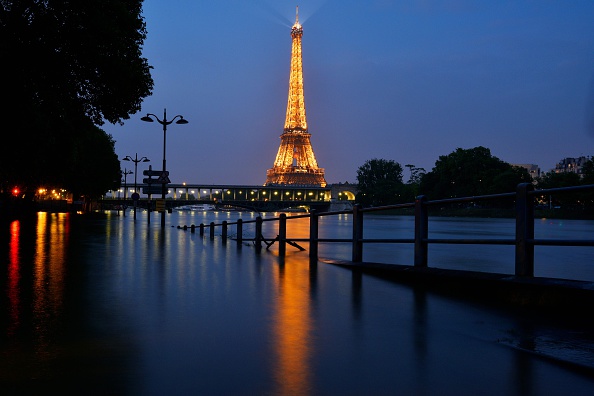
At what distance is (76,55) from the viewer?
79.0 feet

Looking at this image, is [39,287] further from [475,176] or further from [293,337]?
[475,176]

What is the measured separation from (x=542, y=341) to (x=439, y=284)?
3.46 meters

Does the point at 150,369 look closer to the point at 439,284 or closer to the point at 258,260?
the point at 439,284

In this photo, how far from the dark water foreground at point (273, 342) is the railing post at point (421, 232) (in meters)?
0.97

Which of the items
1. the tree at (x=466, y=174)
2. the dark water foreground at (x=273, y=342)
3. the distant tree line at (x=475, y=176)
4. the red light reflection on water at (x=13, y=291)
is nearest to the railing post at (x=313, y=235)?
the dark water foreground at (x=273, y=342)

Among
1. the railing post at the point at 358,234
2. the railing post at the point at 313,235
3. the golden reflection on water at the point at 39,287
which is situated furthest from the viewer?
the railing post at the point at 313,235

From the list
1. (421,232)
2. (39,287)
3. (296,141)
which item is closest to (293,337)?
(39,287)

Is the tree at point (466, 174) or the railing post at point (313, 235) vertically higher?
the tree at point (466, 174)

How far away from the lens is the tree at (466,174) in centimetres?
14238

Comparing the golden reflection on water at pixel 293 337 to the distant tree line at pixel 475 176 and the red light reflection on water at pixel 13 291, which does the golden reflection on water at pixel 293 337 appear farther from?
the distant tree line at pixel 475 176

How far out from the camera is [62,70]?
23.8m

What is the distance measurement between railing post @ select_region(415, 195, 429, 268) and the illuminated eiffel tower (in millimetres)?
170348

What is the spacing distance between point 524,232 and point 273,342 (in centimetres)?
355

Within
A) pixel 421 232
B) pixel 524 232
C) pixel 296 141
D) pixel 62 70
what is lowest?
pixel 421 232
